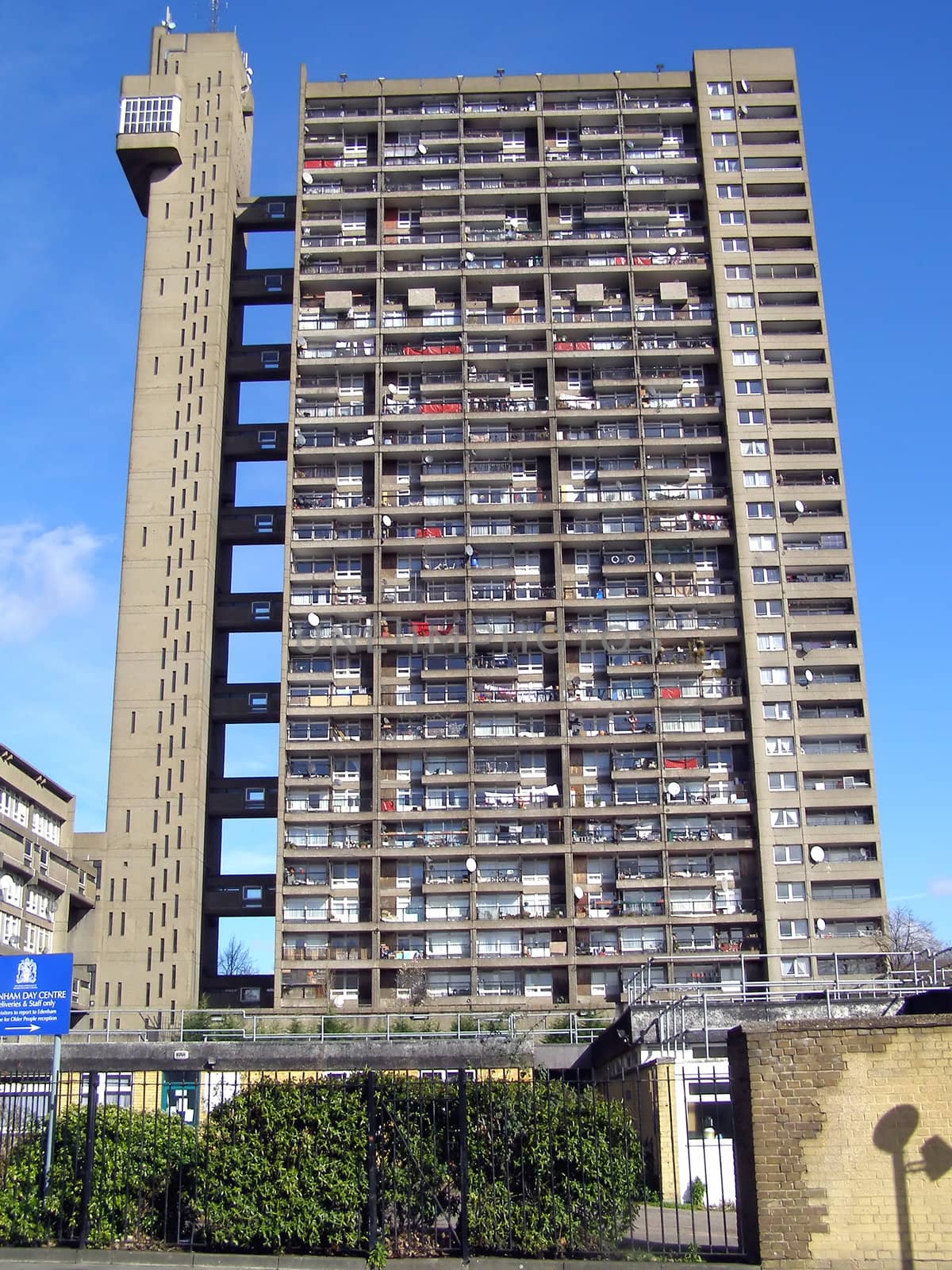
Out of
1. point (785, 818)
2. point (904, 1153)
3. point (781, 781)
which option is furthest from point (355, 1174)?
point (781, 781)

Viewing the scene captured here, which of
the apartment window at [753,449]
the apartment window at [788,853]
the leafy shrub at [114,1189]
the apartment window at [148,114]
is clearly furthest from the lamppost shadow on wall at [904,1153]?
the apartment window at [148,114]

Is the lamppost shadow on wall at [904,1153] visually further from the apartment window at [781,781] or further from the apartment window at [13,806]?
the apartment window at [13,806]

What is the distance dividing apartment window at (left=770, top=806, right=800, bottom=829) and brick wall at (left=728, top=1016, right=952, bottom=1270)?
60.2 meters

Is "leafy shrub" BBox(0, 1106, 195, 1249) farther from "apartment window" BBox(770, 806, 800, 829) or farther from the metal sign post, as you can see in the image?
"apartment window" BBox(770, 806, 800, 829)

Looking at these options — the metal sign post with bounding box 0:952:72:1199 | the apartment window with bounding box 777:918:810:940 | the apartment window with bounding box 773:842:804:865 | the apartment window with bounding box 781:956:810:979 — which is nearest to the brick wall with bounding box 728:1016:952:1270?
the metal sign post with bounding box 0:952:72:1199

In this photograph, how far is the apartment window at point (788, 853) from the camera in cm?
8131

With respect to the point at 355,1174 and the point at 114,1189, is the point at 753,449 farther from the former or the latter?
the point at 114,1189

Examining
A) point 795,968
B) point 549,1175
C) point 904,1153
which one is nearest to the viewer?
point 904,1153

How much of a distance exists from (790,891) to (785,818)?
4271 mm

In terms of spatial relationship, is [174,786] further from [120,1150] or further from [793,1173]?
[793,1173]

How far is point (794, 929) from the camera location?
262ft

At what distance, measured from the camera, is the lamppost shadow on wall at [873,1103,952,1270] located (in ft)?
72.0

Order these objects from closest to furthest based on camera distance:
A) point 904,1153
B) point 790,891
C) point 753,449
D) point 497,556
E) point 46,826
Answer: point 904,1153
point 790,891
point 497,556
point 753,449
point 46,826

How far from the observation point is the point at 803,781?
82.8m
